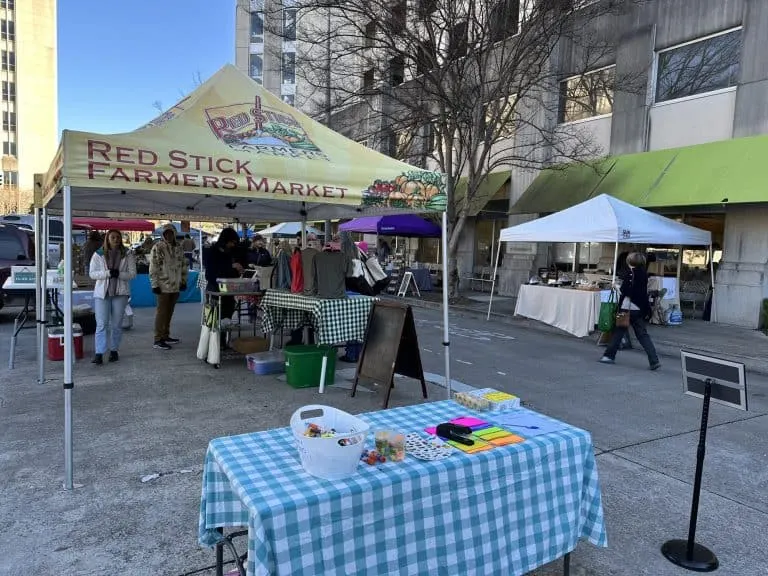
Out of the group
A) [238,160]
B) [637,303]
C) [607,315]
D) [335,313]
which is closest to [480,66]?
[607,315]

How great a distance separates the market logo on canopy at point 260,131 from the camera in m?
5.19

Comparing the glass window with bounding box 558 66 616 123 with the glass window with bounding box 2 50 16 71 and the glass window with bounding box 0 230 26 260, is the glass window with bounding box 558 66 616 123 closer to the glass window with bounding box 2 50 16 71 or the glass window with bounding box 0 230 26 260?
the glass window with bounding box 0 230 26 260

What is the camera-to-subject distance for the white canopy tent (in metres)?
10.9

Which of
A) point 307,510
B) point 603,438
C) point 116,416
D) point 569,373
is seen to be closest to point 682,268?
point 569,373

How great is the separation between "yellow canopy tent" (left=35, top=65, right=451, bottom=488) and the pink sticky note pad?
2859 millimetres

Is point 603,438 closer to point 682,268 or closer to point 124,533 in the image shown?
point 124,533

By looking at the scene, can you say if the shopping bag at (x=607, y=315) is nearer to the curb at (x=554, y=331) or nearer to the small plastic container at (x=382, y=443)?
the curb at (x=554, y=331)

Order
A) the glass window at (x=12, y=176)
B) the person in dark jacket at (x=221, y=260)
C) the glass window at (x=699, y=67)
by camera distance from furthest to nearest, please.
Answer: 1. the glass window at (x=12, y=176)
2. the glass window at (x=699, y=67)
3. the person in dark jacket at (x=221, y=260)

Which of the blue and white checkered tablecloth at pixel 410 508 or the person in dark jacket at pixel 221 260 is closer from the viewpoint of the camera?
the blue and white checkered tablecloth at pixel 410 508

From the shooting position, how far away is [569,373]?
27.0ft

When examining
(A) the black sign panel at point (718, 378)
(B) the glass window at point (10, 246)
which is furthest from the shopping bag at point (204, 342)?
(B) the glass window at point (10, 246)

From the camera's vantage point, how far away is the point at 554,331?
39.8 feet

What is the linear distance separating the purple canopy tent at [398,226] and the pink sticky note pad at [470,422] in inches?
556

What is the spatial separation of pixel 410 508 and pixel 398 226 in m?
15.2
